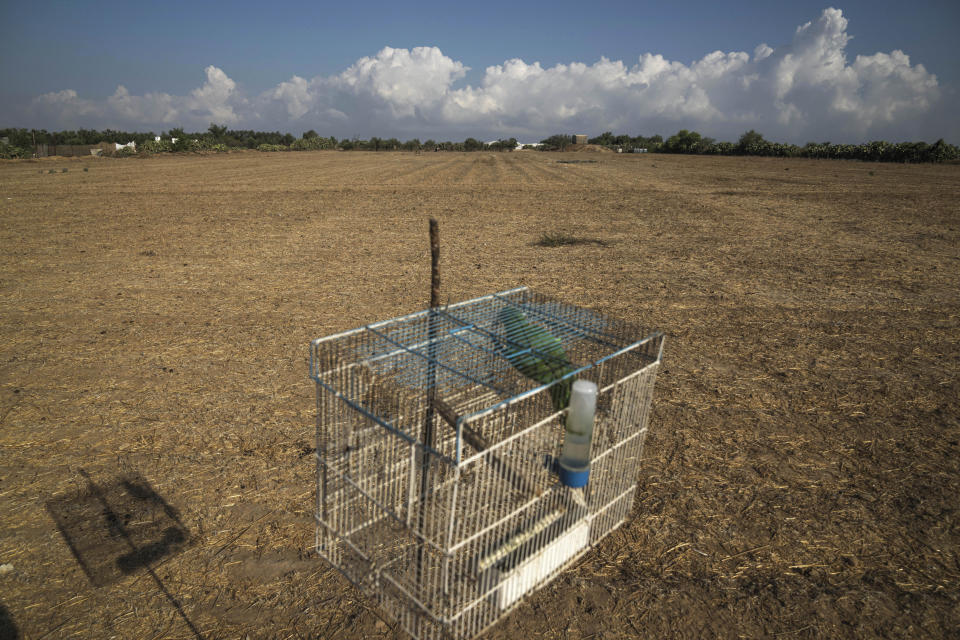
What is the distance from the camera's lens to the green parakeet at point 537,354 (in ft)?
10.7

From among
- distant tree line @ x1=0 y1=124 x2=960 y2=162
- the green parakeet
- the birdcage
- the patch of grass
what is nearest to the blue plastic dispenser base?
the birdcage

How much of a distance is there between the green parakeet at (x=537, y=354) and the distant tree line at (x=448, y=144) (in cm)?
5051

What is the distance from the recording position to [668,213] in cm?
1755

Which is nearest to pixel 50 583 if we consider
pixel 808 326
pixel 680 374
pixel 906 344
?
pixel 680 374

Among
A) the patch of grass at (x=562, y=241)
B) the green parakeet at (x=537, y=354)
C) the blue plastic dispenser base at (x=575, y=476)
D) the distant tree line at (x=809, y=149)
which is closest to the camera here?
the blue plastic dispenser base at (x=575, y=476)

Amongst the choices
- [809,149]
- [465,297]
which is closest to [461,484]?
[465,297]

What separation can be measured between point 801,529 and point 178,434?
540 centimetres

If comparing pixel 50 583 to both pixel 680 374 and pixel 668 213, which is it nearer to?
pixel 680 374

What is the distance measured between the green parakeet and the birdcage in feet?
0.15

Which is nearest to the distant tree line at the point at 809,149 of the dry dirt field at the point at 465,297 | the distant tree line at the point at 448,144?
the distant tree line at the point at 448,144

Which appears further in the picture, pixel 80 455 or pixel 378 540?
pixel 80 455

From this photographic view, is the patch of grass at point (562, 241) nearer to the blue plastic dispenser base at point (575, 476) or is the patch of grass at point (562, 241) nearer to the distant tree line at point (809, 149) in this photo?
the blue plastic dispenser base at point (575, 476)

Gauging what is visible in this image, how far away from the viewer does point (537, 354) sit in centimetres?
338

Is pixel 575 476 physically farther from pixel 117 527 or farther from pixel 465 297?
pixel 465 297
